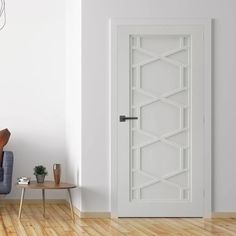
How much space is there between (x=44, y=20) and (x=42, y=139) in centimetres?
145

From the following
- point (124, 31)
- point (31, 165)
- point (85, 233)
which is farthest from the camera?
point (31, 165)

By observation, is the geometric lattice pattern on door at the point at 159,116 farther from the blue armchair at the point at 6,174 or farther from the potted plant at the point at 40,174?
the blue armchair at the point at 6,174

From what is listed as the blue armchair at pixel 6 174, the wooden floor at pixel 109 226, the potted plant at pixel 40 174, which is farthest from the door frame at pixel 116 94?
the blue armchair at pixel 6 174

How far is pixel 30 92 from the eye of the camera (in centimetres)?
891

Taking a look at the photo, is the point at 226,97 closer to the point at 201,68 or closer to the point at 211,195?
the point at 201,68

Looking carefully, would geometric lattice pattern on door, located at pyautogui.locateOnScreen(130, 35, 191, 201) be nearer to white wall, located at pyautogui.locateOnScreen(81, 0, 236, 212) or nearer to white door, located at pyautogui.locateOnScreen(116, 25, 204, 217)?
white door, located at pyautogui.locateOnScreen(116, 25, 204, 217)

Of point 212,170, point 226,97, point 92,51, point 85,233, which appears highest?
point 92,51

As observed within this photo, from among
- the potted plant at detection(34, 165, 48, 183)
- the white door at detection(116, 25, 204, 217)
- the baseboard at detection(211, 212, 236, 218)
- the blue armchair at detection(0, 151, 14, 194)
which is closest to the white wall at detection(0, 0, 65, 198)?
the blue armchair at detection(0, 151, 14, 194)

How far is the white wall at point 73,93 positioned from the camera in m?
7.81

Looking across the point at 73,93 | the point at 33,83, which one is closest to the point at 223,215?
the point at 73,93

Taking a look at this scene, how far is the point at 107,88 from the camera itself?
7.59 meters

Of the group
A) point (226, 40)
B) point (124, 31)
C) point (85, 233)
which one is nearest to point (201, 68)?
point (226, 40)

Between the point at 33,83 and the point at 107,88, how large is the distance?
1630 mm

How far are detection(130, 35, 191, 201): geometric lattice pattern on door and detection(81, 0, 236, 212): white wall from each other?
28cm
